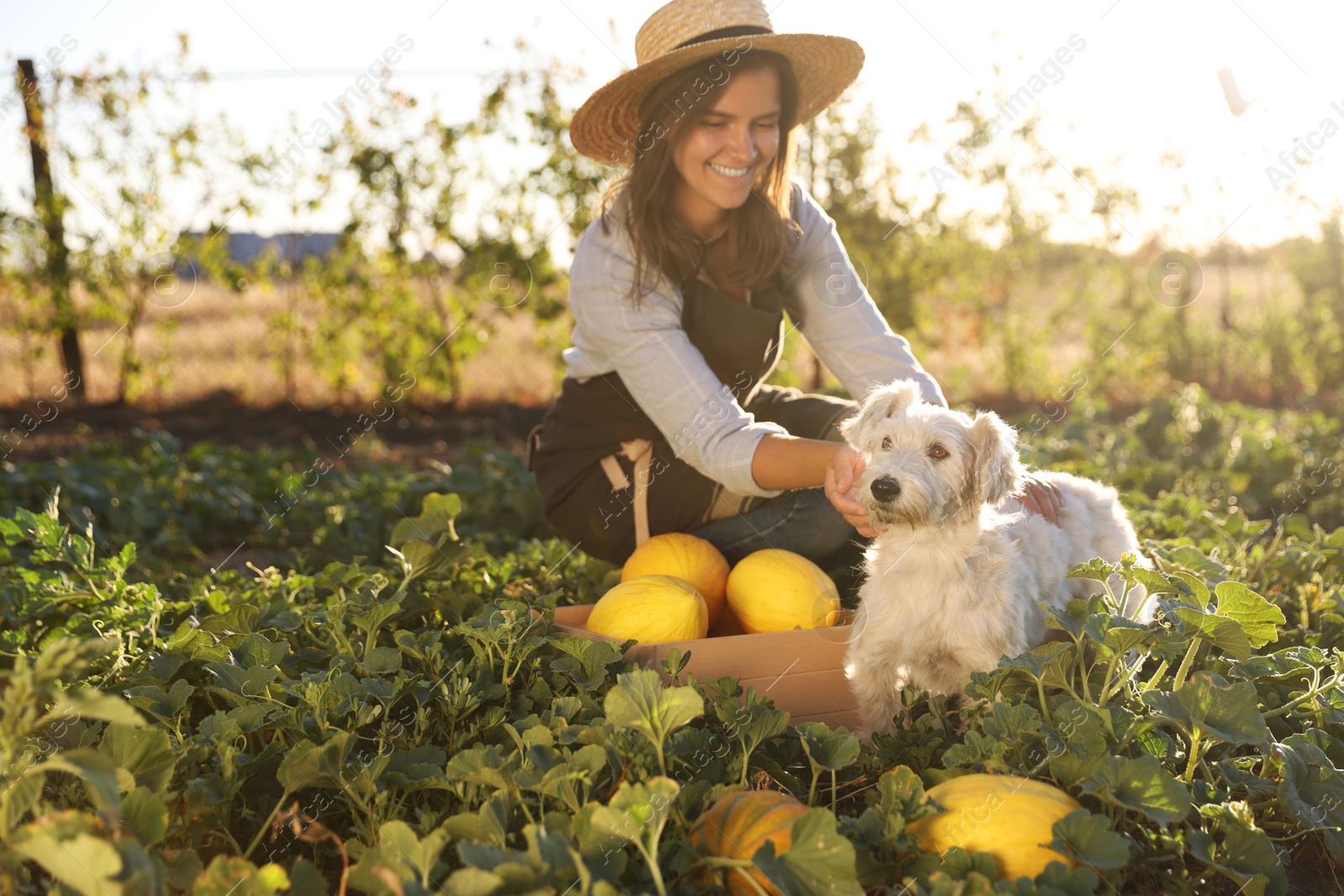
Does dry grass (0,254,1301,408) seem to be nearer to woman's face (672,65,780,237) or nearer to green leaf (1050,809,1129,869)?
woman's face (672,65,780,237)

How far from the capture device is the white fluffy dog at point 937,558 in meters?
2.45

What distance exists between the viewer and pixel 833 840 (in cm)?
139

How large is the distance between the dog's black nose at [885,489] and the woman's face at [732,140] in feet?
4.78

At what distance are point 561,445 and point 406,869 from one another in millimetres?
2562

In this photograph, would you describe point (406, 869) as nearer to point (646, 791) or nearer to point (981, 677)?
point (646, 791)

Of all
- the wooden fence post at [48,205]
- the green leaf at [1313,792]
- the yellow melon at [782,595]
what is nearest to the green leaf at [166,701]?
the yellow melon at [782,595]

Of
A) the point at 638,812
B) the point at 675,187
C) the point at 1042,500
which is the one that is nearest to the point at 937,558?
the point at 1042,500

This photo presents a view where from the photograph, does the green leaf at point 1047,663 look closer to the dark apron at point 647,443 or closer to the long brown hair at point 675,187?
the dark apron at point 647,443

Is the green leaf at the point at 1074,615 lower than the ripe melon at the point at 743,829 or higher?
higher

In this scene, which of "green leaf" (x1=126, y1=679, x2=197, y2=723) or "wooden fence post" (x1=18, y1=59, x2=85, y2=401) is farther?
"wooden fence post" (x1=18, y1=59, x2=85, y2=401)

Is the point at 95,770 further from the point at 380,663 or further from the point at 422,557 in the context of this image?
the point at 422,557

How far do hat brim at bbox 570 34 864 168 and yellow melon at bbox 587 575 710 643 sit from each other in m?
1.67

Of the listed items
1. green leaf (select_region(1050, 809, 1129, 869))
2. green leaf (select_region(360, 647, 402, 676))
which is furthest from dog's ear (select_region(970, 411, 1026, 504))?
green leaf (select_region(360, 647, 402, 676))

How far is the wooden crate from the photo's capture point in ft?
8.34
